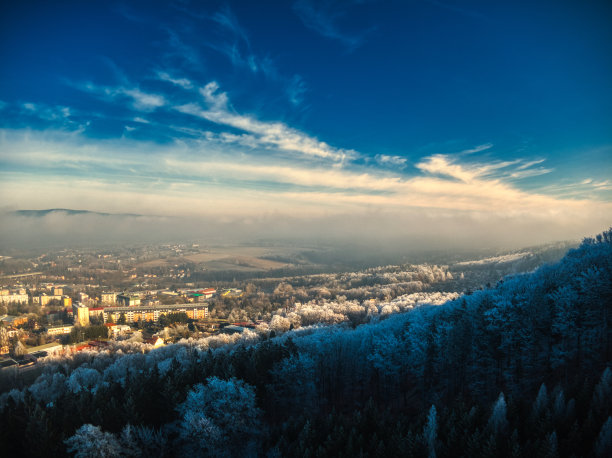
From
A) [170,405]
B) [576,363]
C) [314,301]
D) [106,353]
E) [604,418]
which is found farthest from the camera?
[314,301]

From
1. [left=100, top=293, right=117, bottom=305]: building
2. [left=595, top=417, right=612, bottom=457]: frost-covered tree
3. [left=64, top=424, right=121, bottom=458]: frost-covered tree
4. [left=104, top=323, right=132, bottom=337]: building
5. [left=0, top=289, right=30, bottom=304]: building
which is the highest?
[left=595, top=417, right=612, bottom=457]: frost-covered tree

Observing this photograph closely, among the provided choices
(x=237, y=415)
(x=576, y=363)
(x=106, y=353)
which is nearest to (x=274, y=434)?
(x=237, y=415)

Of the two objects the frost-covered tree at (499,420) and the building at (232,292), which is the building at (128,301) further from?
the frost-covered tree at (499,420)

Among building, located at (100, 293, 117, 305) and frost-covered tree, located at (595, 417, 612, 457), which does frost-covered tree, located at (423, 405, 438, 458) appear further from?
building, located at (100, 293, 117, 305)

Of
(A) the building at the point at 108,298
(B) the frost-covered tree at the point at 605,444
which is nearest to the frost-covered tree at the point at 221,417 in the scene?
(B) the frost-covered tree at the point at 605,444

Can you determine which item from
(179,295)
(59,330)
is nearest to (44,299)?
(59,330)

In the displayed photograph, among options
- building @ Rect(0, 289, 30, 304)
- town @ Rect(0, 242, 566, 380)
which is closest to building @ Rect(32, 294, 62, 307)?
town @ Rect(0, 242, 566, 380)

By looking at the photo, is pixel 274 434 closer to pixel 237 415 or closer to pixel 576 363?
pixel 237 415

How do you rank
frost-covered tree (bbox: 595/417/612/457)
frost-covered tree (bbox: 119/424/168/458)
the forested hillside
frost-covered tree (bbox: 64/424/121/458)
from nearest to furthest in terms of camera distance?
1. frost-covered tree (bbox: 595/417/612/457)
2. the forested hillside
3. frost-covered tree (bbox: 64/424/121/458)
4. frost-covered tree (bbox: 119/424/168/458)
